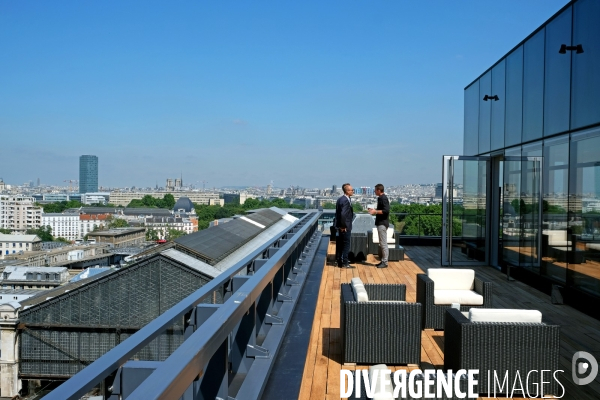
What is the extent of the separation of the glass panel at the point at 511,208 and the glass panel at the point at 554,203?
105cm

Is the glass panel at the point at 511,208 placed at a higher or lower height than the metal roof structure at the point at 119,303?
higher

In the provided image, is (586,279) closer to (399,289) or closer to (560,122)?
(560,122)

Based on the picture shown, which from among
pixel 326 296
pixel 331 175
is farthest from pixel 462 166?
pixel 331 175

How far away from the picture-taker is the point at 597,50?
6.80 metres

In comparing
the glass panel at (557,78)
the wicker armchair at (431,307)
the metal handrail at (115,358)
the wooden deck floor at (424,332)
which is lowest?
the wooden deck floor at (424,332)

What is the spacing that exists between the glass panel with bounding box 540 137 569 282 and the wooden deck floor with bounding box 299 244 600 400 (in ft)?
1.53

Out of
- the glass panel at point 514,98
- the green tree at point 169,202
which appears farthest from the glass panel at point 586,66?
the green tree at point 169,202

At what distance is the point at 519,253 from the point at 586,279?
8.42 feet

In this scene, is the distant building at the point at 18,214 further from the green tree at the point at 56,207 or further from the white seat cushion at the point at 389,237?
the white seat cushion at the point at 389,237

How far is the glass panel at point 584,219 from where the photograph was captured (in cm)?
680

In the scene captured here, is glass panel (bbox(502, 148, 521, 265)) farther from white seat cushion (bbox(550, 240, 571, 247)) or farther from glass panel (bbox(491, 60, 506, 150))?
white seat cushion (bbox(550, 240, 571, 247))

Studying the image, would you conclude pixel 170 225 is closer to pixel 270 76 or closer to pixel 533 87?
pixel 270 76

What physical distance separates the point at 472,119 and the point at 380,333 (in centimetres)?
950

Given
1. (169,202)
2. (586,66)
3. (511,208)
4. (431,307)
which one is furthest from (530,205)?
(169,202)
